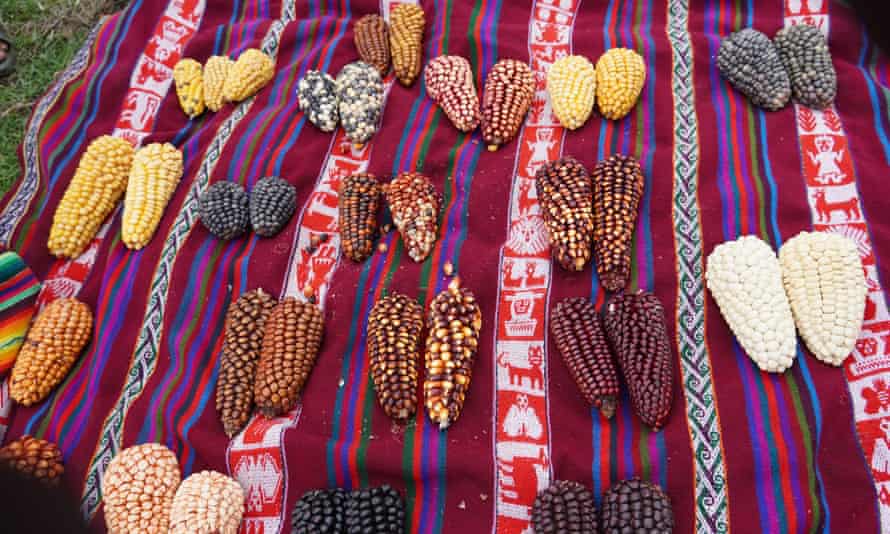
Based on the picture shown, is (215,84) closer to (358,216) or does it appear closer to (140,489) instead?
(358,216)

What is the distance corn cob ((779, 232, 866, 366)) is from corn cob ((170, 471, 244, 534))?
8.69 feet

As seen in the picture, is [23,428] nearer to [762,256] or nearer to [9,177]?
[9,177]

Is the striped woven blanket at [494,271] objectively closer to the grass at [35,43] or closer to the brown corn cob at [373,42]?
the brown corn cob at [373,42]

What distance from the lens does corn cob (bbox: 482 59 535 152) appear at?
382 cm

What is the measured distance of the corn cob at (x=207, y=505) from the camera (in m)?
2.76

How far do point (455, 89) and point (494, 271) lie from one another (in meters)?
1.30

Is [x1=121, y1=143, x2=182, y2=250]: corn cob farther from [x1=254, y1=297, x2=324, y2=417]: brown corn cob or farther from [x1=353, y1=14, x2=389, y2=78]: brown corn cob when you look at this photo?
[x1=353, y1=14, x2=389, y2=78]: brown corn cob

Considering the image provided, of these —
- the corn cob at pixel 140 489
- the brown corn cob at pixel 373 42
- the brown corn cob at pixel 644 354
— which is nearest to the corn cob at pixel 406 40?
the brown corn cob at pixel 373 42

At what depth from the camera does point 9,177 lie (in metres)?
4.77

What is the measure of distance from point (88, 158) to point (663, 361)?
361cm

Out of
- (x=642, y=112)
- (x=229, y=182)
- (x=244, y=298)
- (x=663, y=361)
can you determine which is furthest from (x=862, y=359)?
(x=229, y=182)

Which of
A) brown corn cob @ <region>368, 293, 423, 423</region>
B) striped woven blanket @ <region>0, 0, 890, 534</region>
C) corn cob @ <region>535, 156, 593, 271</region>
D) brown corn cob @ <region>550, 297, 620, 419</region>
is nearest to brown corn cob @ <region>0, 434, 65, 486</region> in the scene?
striped woven blanket @ <region>0, 0, 890, 534</region>

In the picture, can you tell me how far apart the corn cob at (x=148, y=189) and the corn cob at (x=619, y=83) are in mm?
2661

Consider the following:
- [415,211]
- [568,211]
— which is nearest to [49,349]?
[415,211]
